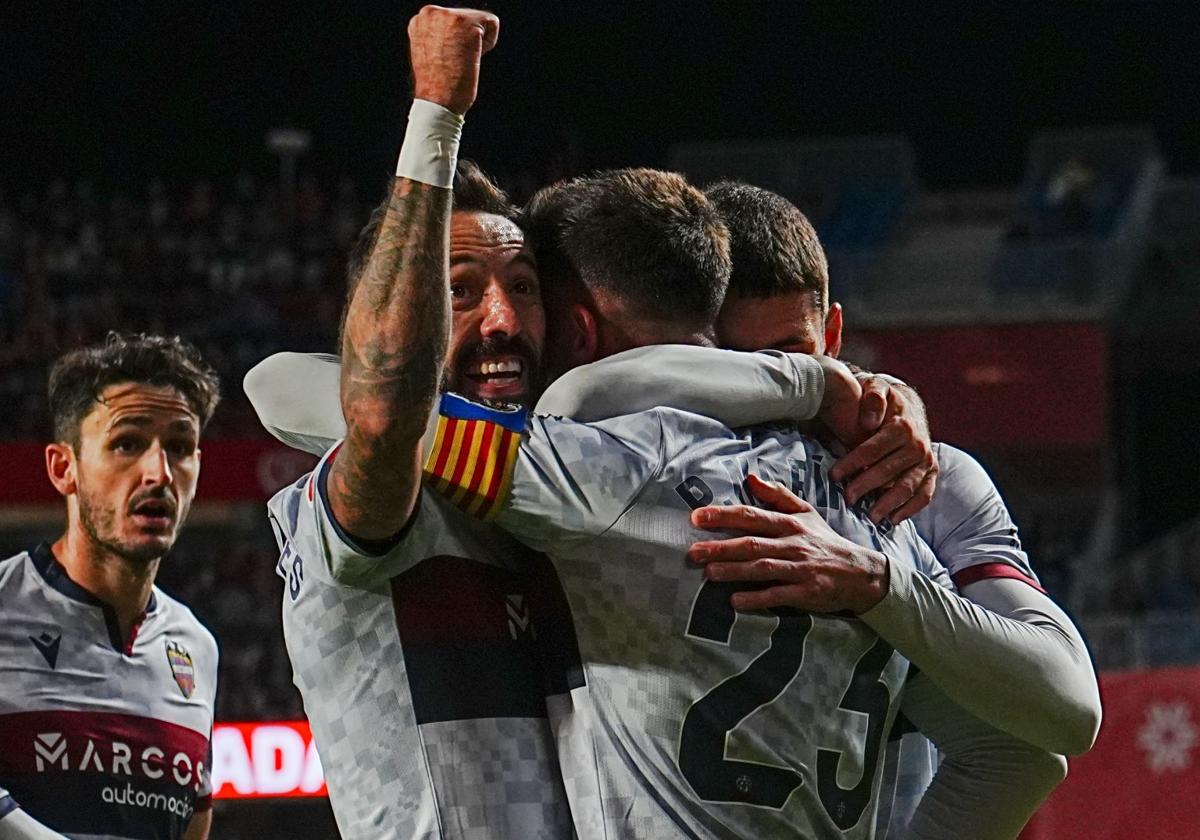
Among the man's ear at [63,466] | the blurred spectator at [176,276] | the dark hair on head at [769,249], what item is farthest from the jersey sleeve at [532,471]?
the blurred spectator at [176,276]

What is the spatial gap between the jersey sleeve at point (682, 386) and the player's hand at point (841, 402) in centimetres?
9

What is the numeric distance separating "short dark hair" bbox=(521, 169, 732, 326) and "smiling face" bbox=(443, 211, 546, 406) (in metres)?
0.08

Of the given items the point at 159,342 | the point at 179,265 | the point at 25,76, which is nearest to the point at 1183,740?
the point at 159,342

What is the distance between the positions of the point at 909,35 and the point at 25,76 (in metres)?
12.8

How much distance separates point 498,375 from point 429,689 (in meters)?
0.49

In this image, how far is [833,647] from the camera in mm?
2336

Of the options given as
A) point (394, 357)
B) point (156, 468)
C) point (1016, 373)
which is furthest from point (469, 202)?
point (1016, 373)

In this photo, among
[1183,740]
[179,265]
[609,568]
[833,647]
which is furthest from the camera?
[179,265]

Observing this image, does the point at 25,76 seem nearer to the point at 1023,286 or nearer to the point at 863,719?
the point at 1023,286

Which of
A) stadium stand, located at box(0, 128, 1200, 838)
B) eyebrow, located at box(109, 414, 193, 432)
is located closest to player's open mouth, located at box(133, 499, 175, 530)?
eyebrow, located at box(109, 414, 193, 432)

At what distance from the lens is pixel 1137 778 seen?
20.4 ft

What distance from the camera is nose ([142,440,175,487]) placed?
14.4 feet

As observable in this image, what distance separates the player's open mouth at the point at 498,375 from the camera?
245cm

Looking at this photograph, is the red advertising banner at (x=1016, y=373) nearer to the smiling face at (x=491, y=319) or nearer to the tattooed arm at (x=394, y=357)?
the smiling face at (x=491, y=319)
